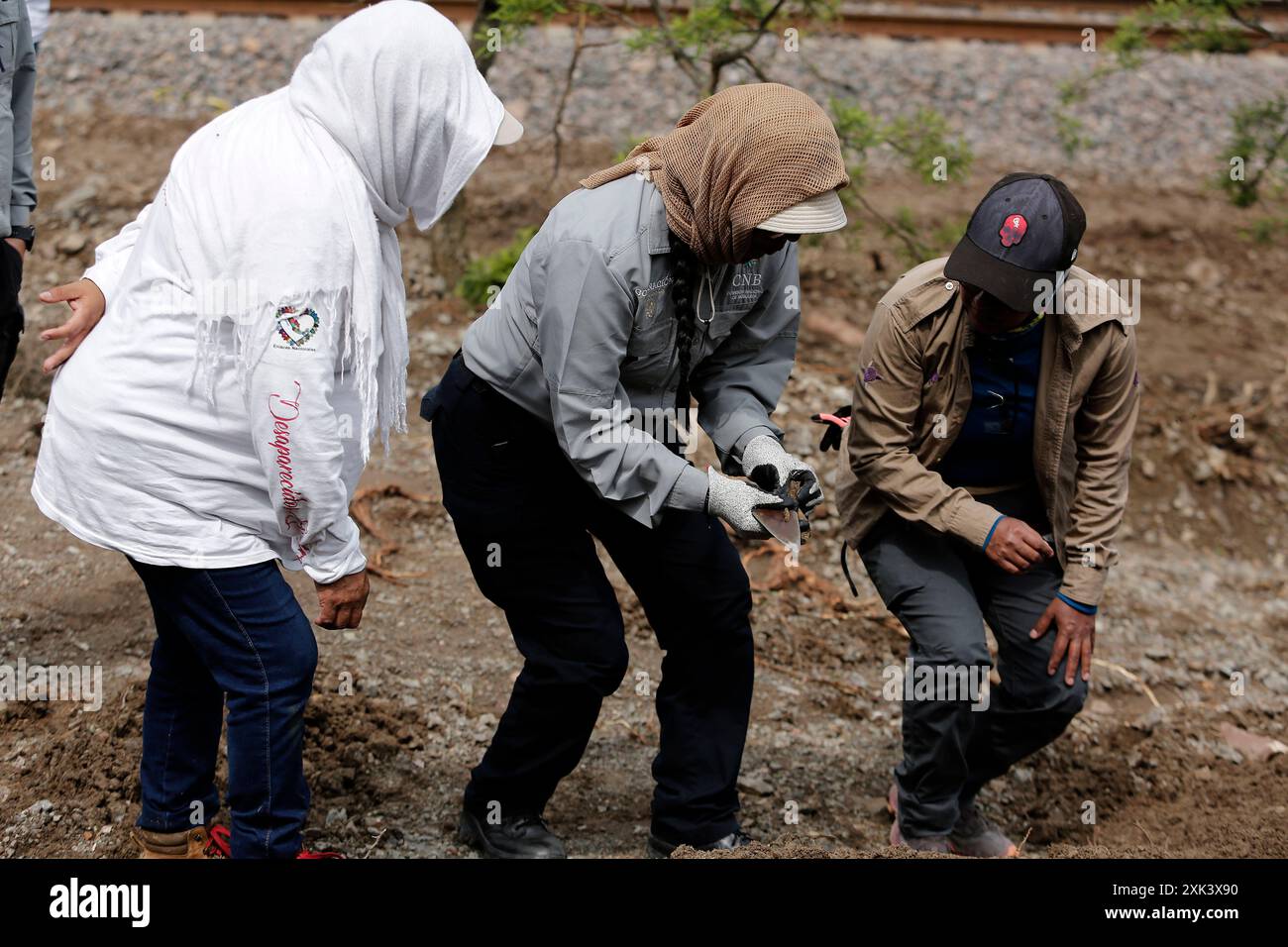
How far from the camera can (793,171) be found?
2824mm

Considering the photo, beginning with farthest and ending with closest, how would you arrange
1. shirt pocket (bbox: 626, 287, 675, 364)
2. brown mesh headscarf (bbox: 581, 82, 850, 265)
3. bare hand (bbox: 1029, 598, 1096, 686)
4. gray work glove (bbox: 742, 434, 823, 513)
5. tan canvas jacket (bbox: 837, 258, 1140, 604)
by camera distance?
bare hand (bbox: 1029, 598, 1096, 686), tan canvas jacket (bbox: 837, 258, 1140, 604), gray work glove (bbox: 742, 434, 823, 513), shirt pocket (bbox: 626, 287, 675, 364), brown mesh headscarf (bbox: 581, 82, 850, 265)

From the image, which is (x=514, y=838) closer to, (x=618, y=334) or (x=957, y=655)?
(x=957, y=655)

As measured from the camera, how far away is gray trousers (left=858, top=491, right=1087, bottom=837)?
11.6 feet

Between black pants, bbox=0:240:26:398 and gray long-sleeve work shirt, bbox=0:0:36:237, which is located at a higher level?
gray long-sleeve work shirt, bbox=0:0:36:237

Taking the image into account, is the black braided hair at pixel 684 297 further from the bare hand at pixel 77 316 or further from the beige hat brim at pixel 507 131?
the bare hand at pixel 77 316

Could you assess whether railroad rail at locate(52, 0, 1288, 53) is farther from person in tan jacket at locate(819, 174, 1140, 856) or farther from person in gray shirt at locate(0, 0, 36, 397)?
person in tan jacket at locate(819, 174, 1140, 856)

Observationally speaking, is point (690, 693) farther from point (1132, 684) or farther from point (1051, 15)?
point (1051, 15)

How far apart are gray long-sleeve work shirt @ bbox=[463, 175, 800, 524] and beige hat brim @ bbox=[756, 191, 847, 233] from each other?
28cm

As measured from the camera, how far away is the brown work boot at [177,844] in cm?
326

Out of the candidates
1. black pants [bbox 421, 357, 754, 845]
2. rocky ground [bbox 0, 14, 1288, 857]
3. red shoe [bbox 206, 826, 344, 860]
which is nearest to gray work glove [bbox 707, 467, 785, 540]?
black pants [bbox 421, 357, 754, 845]

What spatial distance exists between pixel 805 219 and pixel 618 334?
0.47 metres

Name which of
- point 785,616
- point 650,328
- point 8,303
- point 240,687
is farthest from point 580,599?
point 785,616

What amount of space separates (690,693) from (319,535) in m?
1.11

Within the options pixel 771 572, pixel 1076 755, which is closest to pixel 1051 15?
pixel 771 572
